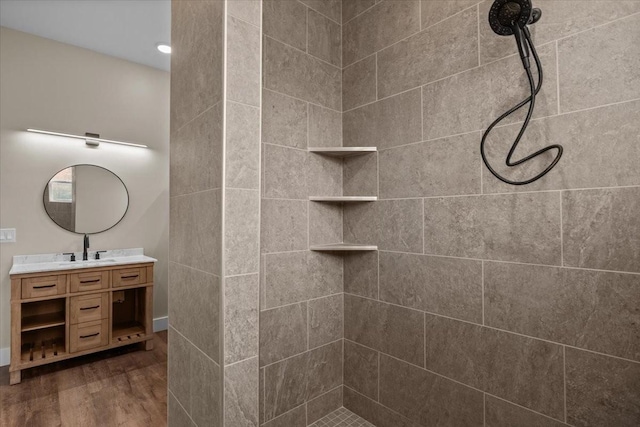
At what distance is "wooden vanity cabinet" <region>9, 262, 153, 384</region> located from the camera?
2.40m

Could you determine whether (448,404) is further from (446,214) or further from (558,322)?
(446,214)

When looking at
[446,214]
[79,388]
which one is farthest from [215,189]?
[79,388]

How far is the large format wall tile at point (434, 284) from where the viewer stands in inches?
50.2

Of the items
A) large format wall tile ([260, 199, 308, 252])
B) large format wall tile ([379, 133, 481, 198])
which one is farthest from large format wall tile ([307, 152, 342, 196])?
large format wall tile ([379, 133, 481, 198])

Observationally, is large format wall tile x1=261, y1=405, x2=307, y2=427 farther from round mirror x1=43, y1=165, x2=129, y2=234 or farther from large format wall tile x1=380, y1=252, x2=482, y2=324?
round mirror x1=43, y1=165, x2=129, y2=234

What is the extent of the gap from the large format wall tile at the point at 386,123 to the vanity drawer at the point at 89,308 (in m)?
2.53

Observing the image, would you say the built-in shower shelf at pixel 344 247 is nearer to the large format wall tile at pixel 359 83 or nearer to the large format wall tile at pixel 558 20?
the large format wall tile at pixel 359 83

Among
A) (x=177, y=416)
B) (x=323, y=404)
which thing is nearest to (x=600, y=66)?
(x=323, y=404)

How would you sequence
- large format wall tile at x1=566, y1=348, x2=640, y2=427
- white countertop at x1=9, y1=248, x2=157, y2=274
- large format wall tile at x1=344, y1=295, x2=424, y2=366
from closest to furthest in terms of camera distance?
large format wall tile at x1=566, y1=348, x2=640, y2=427 < large format wall tile at x1=344, y1=295, x2=424, y2=366 < white countertop at x1=9, y1=248, x2=157, y2=274

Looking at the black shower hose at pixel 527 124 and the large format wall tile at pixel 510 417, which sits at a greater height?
the black shower hose at pixel 527 124

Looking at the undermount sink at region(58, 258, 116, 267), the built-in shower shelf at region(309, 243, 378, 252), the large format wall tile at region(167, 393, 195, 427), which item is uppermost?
the built-in shower shelf at region(309, 243, 378, 252)

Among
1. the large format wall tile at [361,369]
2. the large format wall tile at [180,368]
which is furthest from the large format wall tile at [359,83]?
the large format wall tile at [180,368]

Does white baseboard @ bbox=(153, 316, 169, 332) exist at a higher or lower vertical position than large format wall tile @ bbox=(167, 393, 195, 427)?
lower

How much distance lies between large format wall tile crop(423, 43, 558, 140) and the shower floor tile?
1476mm
